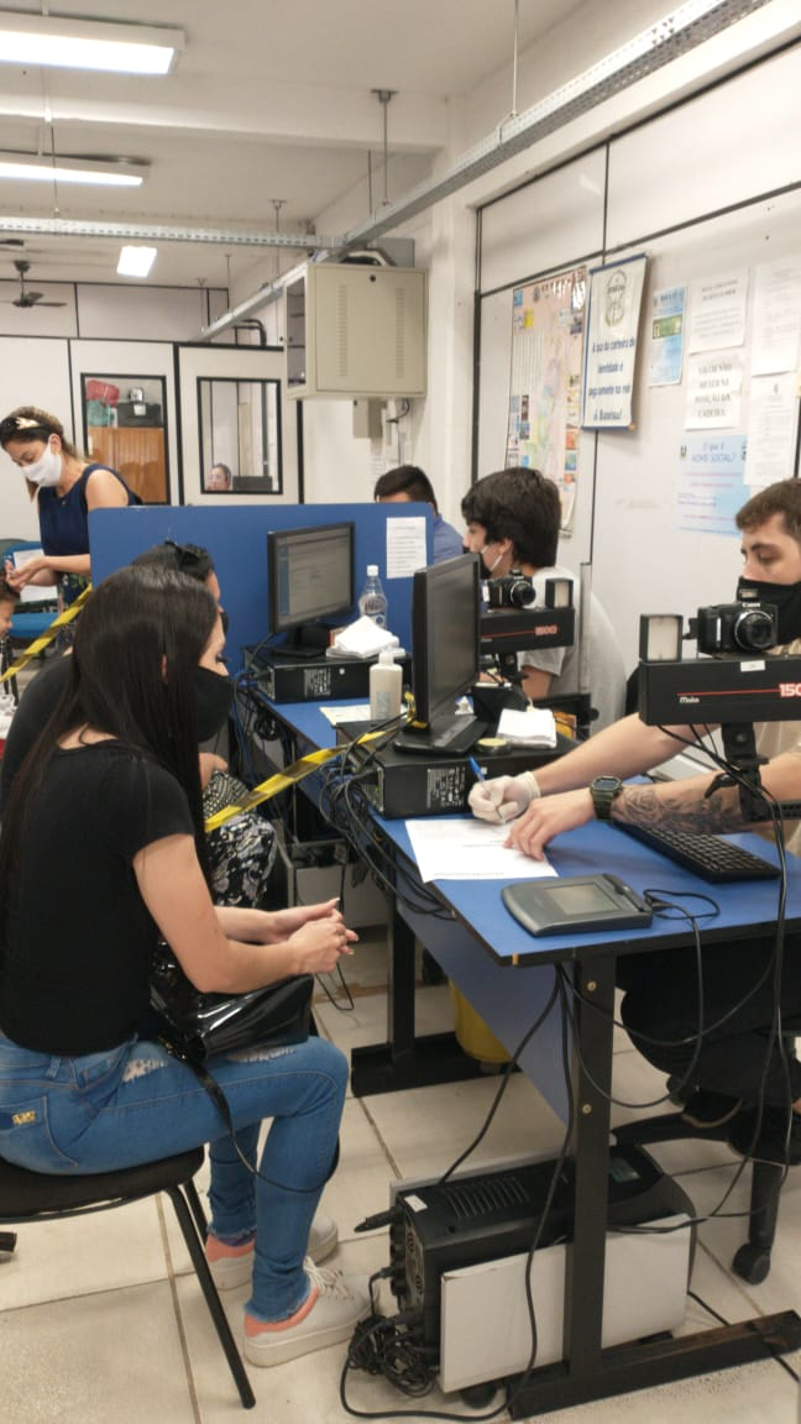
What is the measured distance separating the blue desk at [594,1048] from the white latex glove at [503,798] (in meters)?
0.10

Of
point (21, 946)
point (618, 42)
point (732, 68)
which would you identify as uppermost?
point (618, 42)

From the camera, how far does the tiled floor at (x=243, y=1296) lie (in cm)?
157

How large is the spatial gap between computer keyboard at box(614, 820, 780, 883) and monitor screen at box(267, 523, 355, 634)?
1523mm

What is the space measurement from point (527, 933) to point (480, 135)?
4695 mm

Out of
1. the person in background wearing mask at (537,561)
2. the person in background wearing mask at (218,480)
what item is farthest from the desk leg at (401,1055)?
the person in background wearing mask at (218,480)

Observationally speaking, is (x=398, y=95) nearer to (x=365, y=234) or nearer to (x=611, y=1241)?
(x=365, y=234)

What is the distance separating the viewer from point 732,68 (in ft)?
10.6

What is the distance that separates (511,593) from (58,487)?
187 centimetres

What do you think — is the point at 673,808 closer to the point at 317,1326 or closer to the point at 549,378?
the point at 317,1326

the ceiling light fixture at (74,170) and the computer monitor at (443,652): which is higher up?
the ceiling light fixture at (74,170)

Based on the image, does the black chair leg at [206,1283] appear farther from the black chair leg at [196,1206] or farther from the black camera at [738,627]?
the black camera at [738,627]

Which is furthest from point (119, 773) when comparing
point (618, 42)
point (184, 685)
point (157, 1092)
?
point (618, 42)

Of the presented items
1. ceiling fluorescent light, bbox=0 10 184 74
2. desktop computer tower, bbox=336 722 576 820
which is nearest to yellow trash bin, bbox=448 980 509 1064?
desktop computer tower, bbox=336 722 576 820

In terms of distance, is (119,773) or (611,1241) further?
(611,1241)
